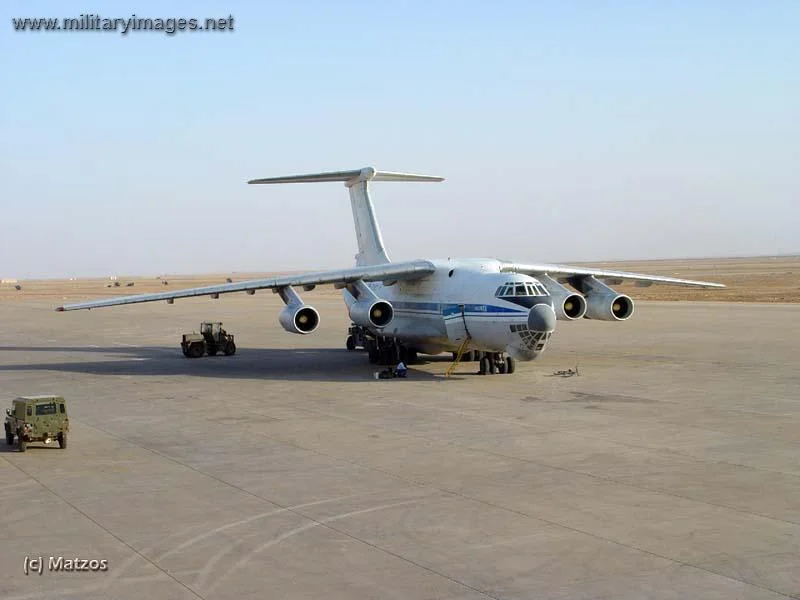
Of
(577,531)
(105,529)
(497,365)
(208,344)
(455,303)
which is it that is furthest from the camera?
(208,344)

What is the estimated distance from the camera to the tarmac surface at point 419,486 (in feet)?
31.3

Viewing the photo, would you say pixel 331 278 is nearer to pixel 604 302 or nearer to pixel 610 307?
pixel 604 302

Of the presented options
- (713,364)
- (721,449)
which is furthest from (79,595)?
(713,364)

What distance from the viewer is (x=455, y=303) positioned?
26.9 meters

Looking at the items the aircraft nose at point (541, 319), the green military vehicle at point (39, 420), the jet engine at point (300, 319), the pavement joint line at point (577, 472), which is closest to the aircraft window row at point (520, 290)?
the aircraft nose at point (541, 319)

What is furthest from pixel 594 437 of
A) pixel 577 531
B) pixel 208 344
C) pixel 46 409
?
pixel 208 344

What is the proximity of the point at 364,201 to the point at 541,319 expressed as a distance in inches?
476

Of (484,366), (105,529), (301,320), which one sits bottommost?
(105,529)

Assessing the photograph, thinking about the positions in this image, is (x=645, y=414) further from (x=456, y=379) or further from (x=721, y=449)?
(x=456, y=379)

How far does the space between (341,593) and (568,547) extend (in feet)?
8.80

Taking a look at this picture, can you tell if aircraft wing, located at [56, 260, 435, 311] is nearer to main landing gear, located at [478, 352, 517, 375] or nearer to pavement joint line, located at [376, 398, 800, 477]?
main landing gear, located at [478, 352, 517, 375]

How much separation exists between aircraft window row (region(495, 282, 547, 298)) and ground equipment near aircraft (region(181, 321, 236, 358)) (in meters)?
14.0

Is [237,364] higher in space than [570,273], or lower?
lower

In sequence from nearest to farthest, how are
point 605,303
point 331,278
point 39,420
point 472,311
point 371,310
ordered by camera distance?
point 39,420
point 472,311
point 371,310
point 331,278
point 605,303
